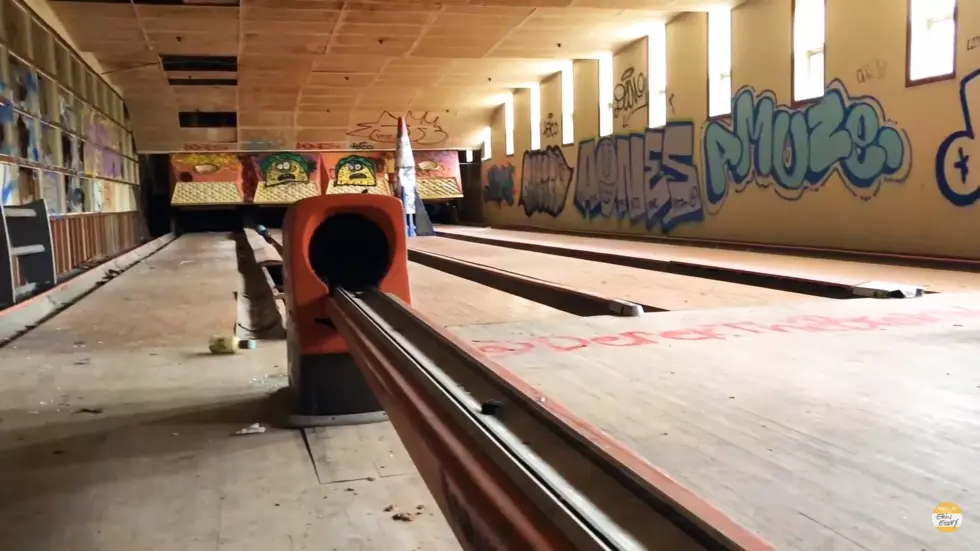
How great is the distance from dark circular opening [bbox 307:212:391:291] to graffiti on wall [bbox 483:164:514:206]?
11.0 meters

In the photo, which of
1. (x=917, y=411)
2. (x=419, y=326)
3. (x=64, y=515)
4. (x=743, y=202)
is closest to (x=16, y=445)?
(x=64, y=515)

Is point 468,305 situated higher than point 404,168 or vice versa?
point 404,168

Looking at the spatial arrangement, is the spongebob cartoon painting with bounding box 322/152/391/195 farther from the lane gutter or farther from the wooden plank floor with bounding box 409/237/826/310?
the wooden plank floor with bounding box 409/237/826/310

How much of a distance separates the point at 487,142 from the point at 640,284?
1103cm

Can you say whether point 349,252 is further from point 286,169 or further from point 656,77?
point 286,169

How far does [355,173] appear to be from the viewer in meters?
14.4

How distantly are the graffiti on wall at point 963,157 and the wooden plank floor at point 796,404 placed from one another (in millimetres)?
2653

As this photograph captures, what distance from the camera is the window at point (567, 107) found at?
450 inches

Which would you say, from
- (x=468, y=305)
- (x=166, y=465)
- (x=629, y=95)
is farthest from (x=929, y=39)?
(x=166, y=465)

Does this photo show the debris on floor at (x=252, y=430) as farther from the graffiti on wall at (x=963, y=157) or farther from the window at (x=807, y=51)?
the window at (x=807, y=51)

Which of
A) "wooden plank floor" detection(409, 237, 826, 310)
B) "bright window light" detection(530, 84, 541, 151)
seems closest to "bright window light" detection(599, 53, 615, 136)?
"bright window light" detection(530, 84, 541, 151)

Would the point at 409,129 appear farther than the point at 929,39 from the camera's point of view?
Yes

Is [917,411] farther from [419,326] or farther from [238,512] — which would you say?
[238,512]

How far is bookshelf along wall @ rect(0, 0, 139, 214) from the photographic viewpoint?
5.58 m
